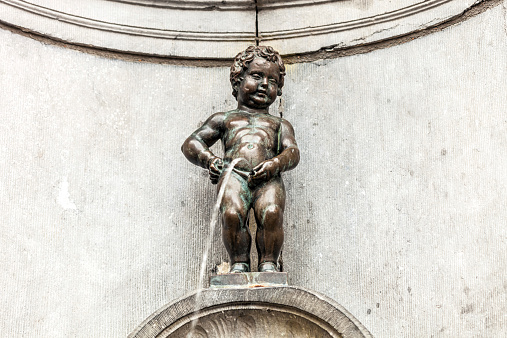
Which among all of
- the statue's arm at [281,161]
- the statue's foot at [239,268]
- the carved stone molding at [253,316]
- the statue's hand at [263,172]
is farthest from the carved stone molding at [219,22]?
the carved stone molding at [253,316]

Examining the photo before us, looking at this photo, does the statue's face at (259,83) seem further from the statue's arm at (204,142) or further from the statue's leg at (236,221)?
the statue's leg at (236,221)

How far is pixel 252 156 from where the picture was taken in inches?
125

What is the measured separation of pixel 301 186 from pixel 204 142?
57cm

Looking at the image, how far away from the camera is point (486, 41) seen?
368cm

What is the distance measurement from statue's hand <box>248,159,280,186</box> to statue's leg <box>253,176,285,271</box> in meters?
0.04

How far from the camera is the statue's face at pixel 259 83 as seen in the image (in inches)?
132

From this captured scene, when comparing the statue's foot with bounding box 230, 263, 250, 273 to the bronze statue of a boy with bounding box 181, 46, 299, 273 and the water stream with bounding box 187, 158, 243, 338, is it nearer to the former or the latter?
the bronze statue of a boy with bounding box 181, 46, 299, 273

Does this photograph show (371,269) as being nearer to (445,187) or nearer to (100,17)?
(445,187)

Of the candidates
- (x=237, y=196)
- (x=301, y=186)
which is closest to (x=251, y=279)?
(x=237, y=196)

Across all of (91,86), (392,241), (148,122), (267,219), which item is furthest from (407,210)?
(91,86)

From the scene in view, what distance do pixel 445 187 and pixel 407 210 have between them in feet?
0.61

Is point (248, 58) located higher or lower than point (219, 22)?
lower

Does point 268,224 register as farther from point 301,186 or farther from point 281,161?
point 301,186

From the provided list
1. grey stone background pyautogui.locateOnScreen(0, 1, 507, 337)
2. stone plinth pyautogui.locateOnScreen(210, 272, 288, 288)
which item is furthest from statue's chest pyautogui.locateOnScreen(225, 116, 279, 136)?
stone plinth pyautogui.locateOnScreen(210, 272, 288, 288)
